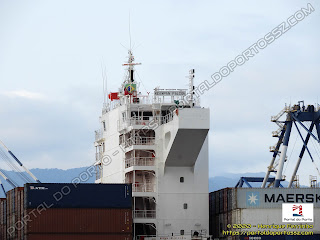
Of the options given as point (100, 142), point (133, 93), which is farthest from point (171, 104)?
point (100, 142)

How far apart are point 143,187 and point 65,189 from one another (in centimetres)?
662

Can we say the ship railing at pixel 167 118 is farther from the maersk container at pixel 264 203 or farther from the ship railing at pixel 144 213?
the maersk container at pixel 264 203

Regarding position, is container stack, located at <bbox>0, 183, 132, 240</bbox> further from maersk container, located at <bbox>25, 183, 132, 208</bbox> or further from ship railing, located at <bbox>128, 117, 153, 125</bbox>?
ship railing, located at <bbox>128, 117, 153, 125</bbox>

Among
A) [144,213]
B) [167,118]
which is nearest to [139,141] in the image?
[167,118]

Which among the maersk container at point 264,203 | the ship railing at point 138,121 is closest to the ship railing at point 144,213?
the maersk container at point 264,203

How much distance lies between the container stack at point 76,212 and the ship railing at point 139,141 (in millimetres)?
5214

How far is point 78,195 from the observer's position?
2216 inches

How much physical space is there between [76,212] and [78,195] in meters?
1.18

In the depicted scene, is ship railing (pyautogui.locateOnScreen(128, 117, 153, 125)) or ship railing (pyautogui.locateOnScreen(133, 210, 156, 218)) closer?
ship railing (pyautogui.locateOnScreen(133, 210, 156, 218))

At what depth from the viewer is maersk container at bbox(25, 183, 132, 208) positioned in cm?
5603

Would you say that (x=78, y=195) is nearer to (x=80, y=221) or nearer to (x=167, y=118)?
(x=80, y=221)

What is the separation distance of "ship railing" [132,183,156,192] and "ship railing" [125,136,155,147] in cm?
303

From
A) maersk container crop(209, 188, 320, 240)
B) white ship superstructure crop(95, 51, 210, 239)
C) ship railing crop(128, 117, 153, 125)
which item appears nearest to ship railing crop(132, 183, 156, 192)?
white ship superstructure crop(95, 51, 210, 239)

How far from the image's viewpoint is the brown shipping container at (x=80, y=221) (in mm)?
55469
